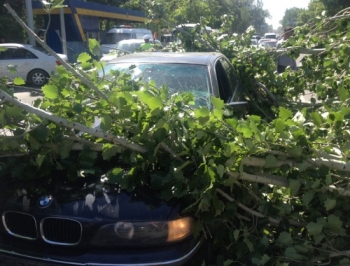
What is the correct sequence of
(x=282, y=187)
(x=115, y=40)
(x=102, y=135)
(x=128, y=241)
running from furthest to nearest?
(x=115, y=40) → (x=282, y=187) → (x=102, y=135) → (x=128, y=241)

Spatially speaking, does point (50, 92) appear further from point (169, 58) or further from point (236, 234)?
point (169, 58)

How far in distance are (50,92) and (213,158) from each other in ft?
3.78

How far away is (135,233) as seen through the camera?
2.88m

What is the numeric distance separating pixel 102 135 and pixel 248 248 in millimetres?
1204

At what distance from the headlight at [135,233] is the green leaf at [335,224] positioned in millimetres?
1011

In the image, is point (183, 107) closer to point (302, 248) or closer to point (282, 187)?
point (282, 187)

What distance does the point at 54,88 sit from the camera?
3.19 m

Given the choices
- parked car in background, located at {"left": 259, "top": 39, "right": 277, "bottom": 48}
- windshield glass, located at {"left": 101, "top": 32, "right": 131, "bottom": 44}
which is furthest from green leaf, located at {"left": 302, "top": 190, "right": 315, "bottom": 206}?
windshield glass, located at {"left": 101, "top": 32, "right": 131, "bottom": 44}

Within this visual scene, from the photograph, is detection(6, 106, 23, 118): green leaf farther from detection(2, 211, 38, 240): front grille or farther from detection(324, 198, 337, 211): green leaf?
detection(324, 198, 337, 211): green leaf

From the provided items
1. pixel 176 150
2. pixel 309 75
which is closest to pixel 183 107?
pixel 176 150

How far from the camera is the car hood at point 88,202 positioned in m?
2.93

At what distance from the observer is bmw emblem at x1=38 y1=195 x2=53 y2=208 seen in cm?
305

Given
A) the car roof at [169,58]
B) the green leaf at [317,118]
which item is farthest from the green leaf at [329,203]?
the car roof at [169,58]

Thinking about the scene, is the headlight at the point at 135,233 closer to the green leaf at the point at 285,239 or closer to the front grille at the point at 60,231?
the front grille at the point at 60,231
